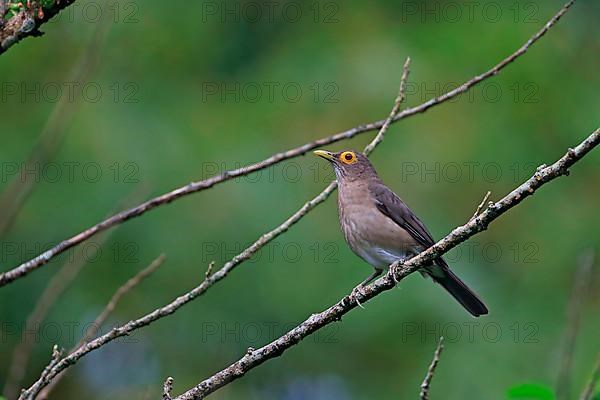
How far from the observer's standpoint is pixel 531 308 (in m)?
7.19

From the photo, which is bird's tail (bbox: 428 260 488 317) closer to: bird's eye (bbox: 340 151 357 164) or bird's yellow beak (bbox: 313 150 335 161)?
bird's eye (bbox: 340 151 357 164)

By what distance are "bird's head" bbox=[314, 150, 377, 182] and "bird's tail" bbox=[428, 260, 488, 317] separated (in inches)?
38.5

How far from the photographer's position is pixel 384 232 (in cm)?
544

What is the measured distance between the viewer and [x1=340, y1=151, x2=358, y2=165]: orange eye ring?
20.1 ft

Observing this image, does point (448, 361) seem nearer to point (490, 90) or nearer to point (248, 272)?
point (248, 272)

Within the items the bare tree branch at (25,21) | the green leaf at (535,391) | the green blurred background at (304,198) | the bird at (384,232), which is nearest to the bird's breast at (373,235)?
the bird at (384,232)

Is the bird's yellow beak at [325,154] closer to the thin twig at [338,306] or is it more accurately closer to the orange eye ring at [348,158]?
the orange eye ring at [348,158]

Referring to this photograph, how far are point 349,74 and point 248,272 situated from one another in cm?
207

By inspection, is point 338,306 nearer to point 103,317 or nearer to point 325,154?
point 103,317

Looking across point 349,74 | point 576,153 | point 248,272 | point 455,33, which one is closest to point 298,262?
point 248,272

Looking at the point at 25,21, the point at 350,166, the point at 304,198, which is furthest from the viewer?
the point at 304,198

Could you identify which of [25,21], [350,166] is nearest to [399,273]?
[25,21]

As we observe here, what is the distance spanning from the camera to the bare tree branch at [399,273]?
112 inches

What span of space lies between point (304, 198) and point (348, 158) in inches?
39.5
